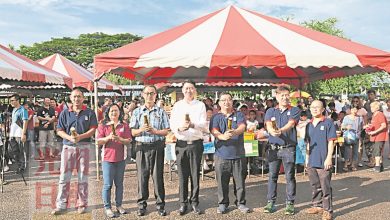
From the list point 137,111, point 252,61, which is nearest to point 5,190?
point 137,111

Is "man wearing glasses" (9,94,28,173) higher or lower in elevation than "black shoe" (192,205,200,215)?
higher

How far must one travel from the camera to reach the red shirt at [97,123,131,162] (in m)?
4.96

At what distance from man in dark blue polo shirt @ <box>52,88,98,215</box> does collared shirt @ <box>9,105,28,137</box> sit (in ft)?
9.62

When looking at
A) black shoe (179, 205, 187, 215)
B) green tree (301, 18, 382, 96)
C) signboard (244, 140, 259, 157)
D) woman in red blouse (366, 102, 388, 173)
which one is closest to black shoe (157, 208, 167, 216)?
black shoe (179, 205, 187, 215)

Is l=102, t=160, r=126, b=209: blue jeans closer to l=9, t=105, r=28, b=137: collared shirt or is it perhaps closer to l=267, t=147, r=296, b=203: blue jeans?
l=267, t=147, r=296, b=203: blue jeans

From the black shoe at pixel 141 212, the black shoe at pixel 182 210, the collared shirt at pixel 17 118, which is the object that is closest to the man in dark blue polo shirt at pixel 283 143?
the black shoe at pixel 182 210

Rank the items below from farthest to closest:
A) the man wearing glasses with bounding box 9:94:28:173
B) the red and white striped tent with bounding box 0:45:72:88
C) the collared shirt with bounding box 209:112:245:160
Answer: the man wearing glasses with bounding box 9:94:28:173 → the red and white striped tent with bounding box 0:45:72:88 → the collared shirt with bounding box 209:112:245:160

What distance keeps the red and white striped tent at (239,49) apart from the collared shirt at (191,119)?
2.43 ft

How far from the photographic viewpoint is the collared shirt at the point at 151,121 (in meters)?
4.98

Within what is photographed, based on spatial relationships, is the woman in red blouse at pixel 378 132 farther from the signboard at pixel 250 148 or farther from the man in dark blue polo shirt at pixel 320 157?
the man in dark blue polo shirt at pixel 320 157

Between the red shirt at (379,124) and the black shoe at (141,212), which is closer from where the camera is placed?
the black shoe at (141,212)

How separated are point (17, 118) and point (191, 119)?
4386mm

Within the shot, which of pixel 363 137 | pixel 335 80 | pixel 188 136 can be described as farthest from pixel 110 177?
pixel 335 80

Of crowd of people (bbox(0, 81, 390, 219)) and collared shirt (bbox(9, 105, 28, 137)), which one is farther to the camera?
collared shirt (bbox(9, 105, 28, 137))
